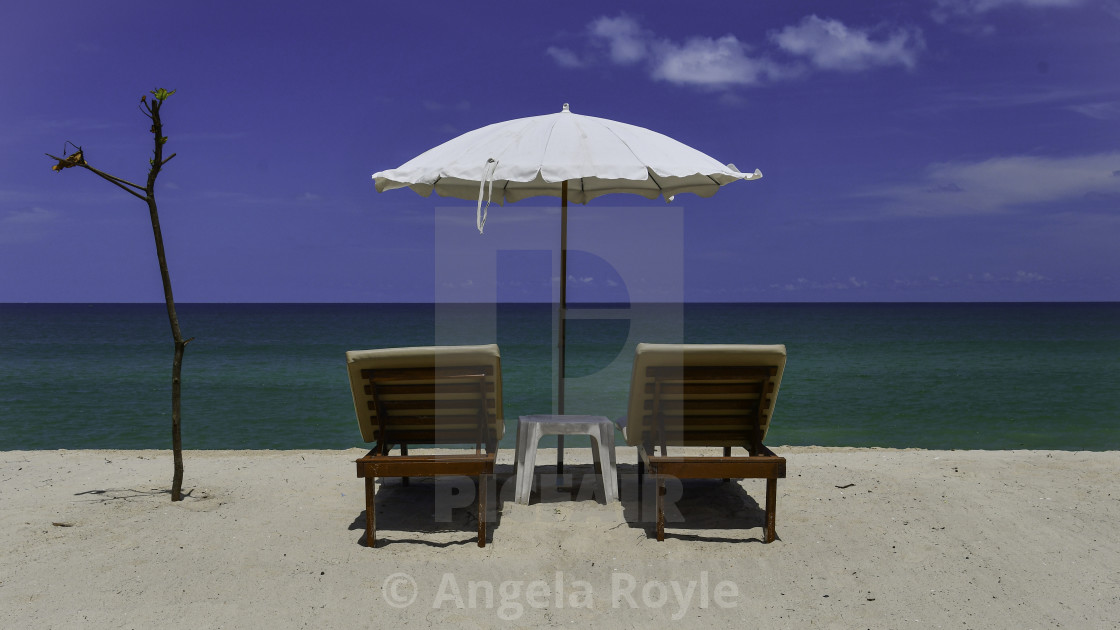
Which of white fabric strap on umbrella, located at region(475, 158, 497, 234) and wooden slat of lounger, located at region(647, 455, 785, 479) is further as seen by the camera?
white fabric strap on umbrella, located at region(475, 158, 497, 234)

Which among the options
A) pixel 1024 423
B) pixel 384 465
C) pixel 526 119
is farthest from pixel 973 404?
pixel 384 465

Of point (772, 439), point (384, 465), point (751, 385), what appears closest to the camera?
point (384, 465)

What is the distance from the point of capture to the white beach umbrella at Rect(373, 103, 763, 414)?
13.5ft

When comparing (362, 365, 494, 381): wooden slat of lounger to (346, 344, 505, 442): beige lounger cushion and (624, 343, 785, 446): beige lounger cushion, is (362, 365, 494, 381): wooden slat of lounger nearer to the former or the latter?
(346, 344, 505, 442): beige lounger cushion

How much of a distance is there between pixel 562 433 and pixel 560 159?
1609 millimetres

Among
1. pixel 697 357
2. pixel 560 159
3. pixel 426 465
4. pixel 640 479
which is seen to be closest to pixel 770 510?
pixel 697 357

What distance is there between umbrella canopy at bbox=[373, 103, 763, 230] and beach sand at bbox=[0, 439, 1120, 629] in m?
1.89

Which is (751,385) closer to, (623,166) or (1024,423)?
(623,166)

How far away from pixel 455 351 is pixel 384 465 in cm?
70

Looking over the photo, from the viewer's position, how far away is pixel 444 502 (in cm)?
462

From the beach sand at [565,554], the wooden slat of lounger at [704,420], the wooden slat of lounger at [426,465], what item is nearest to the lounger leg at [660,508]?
the beach sand at [565,554]

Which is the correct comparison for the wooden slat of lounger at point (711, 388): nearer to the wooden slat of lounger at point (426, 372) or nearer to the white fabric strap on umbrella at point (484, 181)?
the wooden slat of lounger at point (426, 372)

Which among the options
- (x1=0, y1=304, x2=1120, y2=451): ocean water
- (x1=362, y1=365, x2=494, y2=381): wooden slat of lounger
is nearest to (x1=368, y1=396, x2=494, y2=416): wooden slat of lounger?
(x1=362, y1=365, x2=494, y2=381): wooden slat of lounger

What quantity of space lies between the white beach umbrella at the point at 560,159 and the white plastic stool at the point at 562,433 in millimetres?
304
